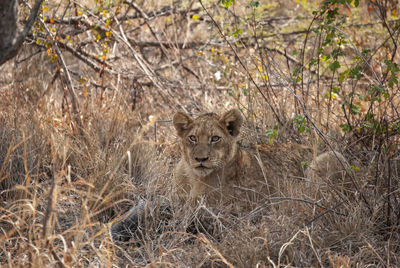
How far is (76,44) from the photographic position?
8.37 meters

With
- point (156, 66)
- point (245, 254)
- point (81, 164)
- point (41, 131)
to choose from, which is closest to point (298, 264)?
point (245, 254)

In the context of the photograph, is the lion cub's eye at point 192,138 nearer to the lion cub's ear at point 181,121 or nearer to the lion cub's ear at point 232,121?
the lion cub's ear at point 181,121

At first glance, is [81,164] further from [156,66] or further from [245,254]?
[156,66]

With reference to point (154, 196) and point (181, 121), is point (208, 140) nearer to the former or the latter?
point (181, 121)

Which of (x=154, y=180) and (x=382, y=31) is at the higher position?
(x=382, y=31)

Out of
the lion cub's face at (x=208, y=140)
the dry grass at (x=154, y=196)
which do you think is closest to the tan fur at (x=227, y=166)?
the lion cub's face at (x=208, y=140)

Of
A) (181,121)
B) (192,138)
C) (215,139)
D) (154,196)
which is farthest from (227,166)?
(154,196)

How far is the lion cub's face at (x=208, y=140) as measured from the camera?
4969mm

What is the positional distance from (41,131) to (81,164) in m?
0.72

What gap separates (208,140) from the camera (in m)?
5.09

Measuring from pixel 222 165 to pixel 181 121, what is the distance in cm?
64

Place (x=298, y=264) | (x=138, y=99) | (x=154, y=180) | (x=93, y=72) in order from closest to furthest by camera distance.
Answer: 1. (x=298, y=264)
2. (x=154, y=180)
3. (x=138, y=99)
4. (x=93, y=72)

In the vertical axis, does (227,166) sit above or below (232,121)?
below

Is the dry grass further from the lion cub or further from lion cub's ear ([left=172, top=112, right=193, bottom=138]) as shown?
lion cub's ear ([left=172, top=112, right=193, bottom=138])
